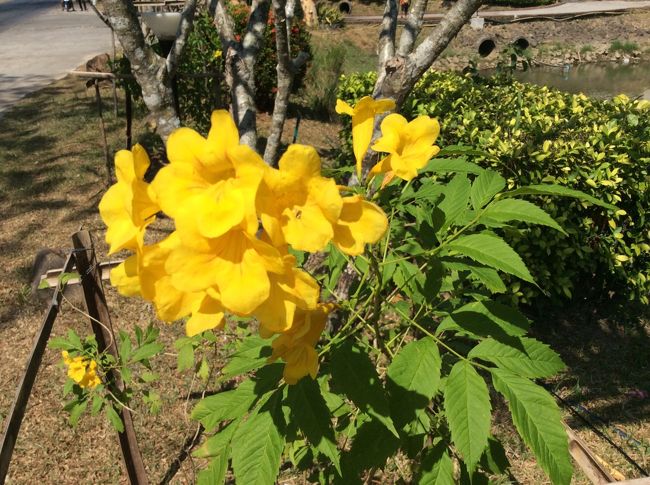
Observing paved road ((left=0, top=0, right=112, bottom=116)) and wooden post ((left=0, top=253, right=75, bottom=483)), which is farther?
paved road ((left=0, top=0, right=112, bottom=116))

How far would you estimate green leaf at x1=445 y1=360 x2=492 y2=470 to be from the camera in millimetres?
957

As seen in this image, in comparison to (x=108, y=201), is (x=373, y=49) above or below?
below

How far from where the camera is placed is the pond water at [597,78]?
12172 millimetres

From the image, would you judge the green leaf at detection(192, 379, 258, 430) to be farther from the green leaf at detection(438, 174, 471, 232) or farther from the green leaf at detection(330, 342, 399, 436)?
the green leaf at detection(438, 174, 471, 232)

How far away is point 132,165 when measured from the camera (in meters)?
0.74

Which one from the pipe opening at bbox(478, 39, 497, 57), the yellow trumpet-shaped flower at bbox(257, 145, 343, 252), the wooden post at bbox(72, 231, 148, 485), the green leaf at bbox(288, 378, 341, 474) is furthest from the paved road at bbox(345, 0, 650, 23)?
the yellow trumpet-shaped flower at bbox(257, 145, 343, 252)

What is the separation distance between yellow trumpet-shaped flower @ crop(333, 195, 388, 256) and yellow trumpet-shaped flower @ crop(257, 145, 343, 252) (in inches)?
1.8

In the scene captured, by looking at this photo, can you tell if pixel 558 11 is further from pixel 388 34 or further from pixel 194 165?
pixel 194 165

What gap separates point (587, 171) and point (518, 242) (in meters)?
0.62

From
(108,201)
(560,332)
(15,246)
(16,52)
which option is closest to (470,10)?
(108,201)

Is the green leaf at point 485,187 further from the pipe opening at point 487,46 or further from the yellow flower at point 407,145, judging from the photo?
the pipe opening at point 487,46

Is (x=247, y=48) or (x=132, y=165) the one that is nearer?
(x=132, y=165)

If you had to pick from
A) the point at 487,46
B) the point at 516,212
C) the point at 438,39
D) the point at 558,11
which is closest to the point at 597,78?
the point at 487,46

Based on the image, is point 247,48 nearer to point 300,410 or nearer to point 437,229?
point 437,229
